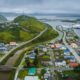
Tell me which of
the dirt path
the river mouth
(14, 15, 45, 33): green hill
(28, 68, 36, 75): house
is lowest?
the river mouth

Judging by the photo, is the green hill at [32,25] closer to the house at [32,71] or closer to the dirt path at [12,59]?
the dirt path at [12,59]

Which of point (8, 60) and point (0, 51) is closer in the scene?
point (8, 60)

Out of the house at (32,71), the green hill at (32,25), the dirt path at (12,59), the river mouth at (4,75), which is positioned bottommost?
the river mouth at (4,75)

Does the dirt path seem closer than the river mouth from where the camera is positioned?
No

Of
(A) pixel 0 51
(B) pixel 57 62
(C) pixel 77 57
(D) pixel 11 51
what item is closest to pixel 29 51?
(D) pixel 11 51

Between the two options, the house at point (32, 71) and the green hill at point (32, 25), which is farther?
the green hill at point (32, 25)

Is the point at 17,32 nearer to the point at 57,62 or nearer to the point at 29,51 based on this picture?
the point at 29,51

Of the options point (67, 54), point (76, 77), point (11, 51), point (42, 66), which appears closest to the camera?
point (76, 77)

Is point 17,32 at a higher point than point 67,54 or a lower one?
higher

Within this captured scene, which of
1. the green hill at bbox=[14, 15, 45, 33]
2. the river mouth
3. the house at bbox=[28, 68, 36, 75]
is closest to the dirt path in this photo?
the river mouth

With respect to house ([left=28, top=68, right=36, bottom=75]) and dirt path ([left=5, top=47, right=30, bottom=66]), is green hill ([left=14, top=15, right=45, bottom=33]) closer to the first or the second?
dirt path ([left=5, top=47, right=30, bottom=66])

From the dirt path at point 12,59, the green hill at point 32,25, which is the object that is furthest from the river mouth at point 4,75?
the green hill at point 32,25
